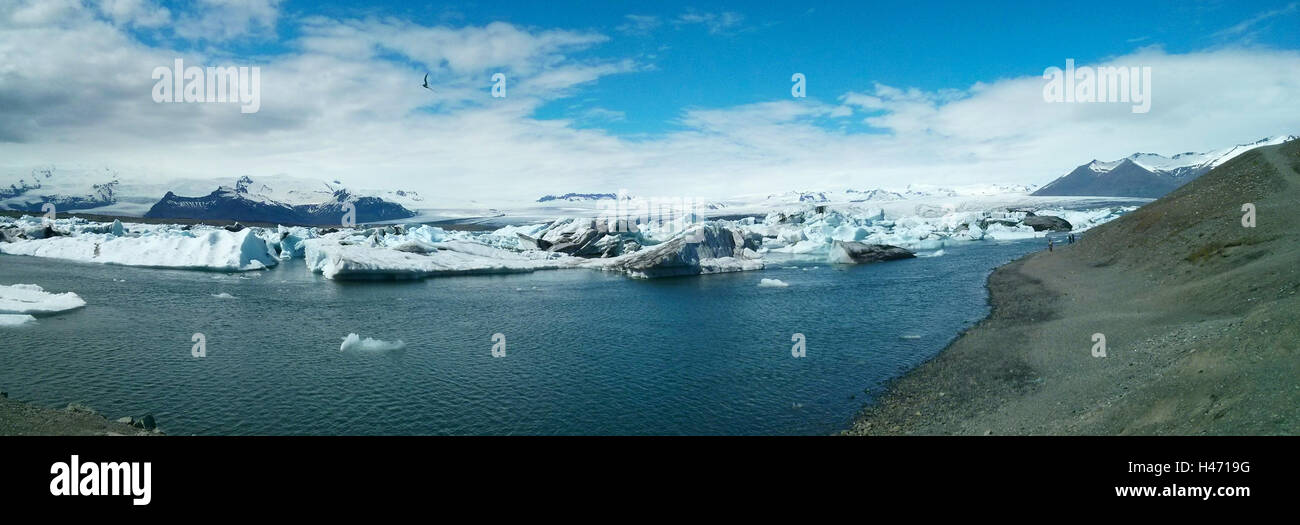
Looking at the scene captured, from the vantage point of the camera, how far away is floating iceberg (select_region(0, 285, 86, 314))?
21.2 metres

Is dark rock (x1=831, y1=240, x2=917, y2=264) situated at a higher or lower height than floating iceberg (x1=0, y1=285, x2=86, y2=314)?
higher

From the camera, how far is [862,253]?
136ft

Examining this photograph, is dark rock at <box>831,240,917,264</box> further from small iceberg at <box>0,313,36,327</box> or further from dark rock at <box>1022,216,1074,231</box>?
small iceberg at <box>0,313,36,327</box>

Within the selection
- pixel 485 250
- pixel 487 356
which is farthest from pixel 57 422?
pixel 485 250

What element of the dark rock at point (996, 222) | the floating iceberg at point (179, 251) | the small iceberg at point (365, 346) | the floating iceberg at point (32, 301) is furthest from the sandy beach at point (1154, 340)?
the dark rock at point (996, 222)

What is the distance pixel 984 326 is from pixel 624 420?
12.5 metres

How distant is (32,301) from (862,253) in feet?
130

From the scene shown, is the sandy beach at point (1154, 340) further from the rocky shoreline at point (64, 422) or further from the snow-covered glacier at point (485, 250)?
the snow-covered glacier at point (485, 250)

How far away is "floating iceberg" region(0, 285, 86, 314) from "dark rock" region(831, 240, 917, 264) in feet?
124

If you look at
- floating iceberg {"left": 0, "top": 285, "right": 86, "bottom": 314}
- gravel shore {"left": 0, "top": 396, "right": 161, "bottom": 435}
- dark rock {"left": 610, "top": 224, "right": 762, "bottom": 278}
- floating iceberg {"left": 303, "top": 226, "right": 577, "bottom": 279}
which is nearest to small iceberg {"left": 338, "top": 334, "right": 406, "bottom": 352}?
gravel shore {"left": 0, "top": 396, "right": 161, "bottom": 435}

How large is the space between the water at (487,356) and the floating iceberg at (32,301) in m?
0.63

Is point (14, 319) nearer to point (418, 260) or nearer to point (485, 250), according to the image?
point (418, 260)

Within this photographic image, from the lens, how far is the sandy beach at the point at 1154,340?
26.4ft
